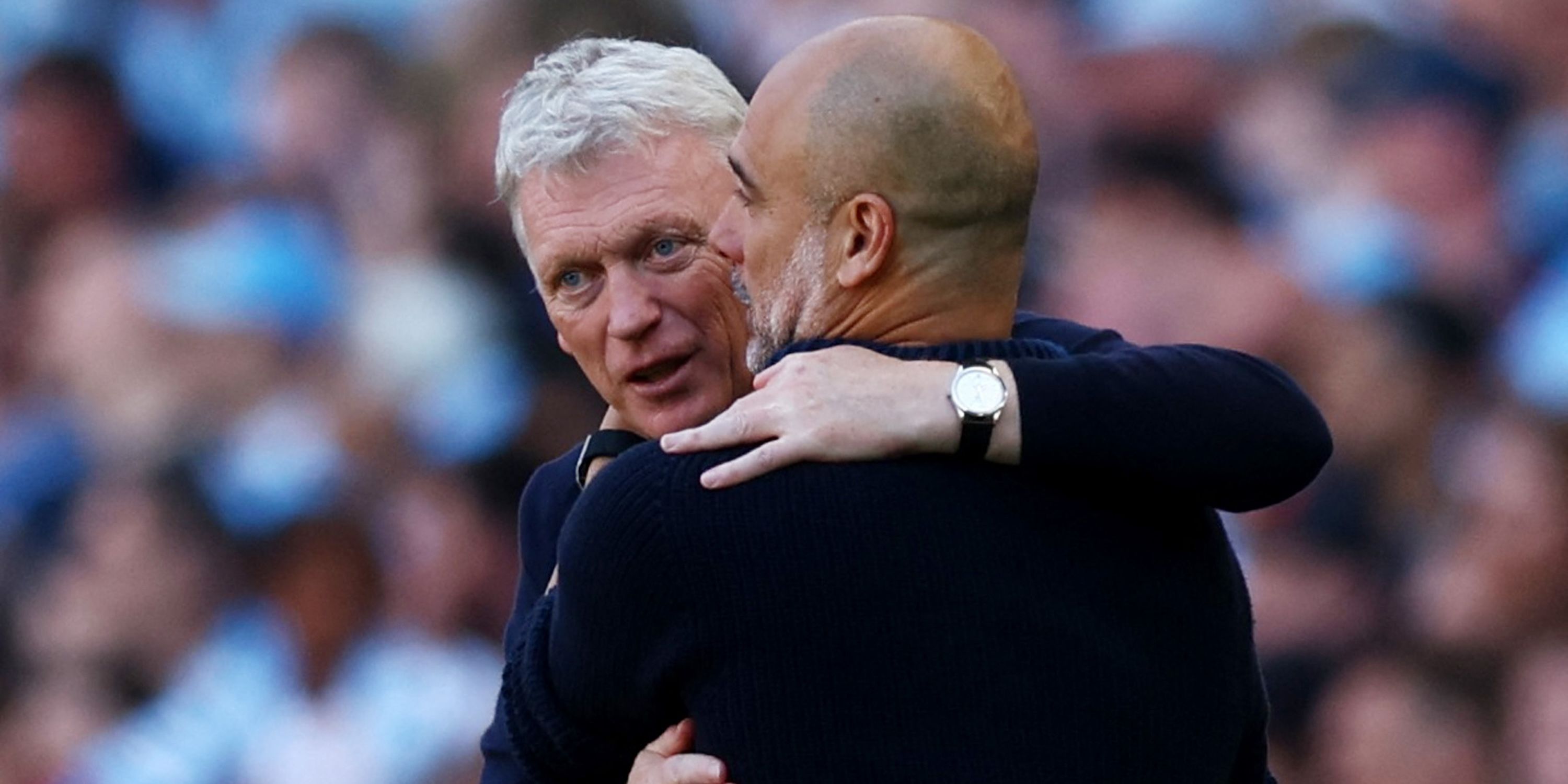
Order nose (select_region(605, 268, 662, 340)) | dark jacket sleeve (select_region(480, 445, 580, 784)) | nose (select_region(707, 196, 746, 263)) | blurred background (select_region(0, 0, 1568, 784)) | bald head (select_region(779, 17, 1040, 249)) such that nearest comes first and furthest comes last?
bald head (select_region(779, 17, 1040, 249)) → nose (select_region(707, 196, 746, 263)) → dark jacket sleeve (select_region(480, 445, 580, 784)) → nose (select_region(605, 268, 662, 340)) → blurred background (select_region(0, 0, 1568, 784))

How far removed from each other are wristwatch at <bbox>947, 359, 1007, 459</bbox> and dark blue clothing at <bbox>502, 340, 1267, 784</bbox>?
0.02 meters

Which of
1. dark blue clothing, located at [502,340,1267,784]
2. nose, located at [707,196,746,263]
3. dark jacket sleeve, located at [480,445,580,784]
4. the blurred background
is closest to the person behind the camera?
dark blue clothing, located at [502,340,1267,784]

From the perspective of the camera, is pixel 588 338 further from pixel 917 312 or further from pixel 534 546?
pixel 917 312

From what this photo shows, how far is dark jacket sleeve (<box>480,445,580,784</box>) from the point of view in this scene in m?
2.56

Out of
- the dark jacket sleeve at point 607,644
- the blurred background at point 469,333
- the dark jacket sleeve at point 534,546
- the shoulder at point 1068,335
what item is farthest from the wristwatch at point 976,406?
the blurred background at point 469,333

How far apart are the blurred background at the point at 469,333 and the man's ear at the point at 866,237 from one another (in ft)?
8.33

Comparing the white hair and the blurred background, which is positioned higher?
the white hair

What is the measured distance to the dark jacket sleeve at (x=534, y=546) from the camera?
2.56 meters

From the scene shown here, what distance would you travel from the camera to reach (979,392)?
1856 millimetres

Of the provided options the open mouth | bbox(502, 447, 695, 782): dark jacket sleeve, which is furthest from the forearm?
the open mouth

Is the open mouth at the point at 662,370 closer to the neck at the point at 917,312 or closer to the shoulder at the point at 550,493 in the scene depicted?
the shoulder at the point at 550,493

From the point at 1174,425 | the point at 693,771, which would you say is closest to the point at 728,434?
the point at 693,771

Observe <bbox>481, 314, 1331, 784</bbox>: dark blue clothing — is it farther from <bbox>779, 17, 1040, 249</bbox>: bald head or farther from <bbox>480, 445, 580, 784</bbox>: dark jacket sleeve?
<bbox>480, 445, 580, 784</bbox>: dark jacket sleeve

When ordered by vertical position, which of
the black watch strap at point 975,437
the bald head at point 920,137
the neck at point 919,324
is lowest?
the black watch strap at point 975,437
